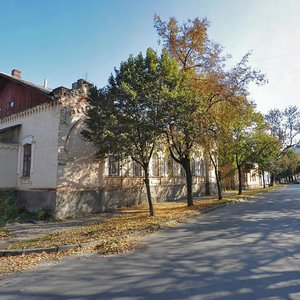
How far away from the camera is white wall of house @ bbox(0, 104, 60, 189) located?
48.1ft

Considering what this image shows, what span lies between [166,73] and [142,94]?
159cm

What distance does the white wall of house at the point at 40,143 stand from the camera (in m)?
14.6

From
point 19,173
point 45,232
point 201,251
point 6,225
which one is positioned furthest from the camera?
point 19,173

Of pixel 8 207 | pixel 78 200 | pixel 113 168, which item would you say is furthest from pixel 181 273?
pixel 113 168

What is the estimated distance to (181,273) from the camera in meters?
5.64

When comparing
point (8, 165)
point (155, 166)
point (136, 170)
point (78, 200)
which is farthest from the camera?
point (155, 166)

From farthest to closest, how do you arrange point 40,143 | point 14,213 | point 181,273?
point 40,143 → point 14,213 → point 181,273

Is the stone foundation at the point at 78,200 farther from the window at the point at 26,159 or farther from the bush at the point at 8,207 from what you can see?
the window at the point at 26,159

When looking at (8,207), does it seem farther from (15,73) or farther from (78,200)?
(15,73)

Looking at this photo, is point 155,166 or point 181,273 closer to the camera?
point 181,273

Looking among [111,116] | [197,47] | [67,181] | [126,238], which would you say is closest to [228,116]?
[197,47]

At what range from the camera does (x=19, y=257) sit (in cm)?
745

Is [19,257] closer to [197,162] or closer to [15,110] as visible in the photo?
[15,110]

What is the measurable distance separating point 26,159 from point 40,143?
184cm
